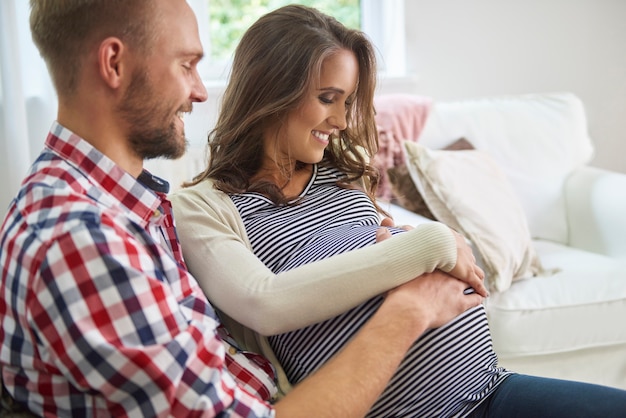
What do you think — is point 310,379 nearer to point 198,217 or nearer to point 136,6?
point 198,217

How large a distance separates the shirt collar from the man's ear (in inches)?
3.3

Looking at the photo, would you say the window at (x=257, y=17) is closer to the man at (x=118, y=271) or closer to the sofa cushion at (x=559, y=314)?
the sofa cushion at (x=559, y=314)

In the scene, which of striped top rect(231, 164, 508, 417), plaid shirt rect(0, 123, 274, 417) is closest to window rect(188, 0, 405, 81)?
striped top rect(231, 164, 508, 417)

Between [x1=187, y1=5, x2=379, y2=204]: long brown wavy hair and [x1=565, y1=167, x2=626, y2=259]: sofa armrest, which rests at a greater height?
[x1=187, y1=5, x2=379, y2=204]: long brown wavy hair

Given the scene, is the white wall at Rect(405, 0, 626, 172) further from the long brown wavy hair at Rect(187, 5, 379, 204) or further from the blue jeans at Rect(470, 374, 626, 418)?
the blue jeans at Rect(470, 374, 626, 418)

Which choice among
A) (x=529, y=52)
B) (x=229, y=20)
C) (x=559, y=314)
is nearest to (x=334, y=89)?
(x=559, y=314)

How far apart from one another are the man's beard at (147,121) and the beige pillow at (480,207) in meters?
1.12

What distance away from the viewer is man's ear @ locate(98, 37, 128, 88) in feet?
2.83

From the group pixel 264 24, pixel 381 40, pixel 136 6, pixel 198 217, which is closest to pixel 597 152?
pixel 381 40

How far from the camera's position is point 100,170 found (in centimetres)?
89

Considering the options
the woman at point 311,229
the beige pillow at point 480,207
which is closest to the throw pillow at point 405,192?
the beige pillow at point 480,207

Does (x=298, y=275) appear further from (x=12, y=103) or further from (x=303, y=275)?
(x=12, y=103)

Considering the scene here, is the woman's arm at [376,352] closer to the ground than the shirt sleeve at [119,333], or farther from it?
closer to the ground

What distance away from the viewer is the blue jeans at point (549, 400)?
3.54 feet
